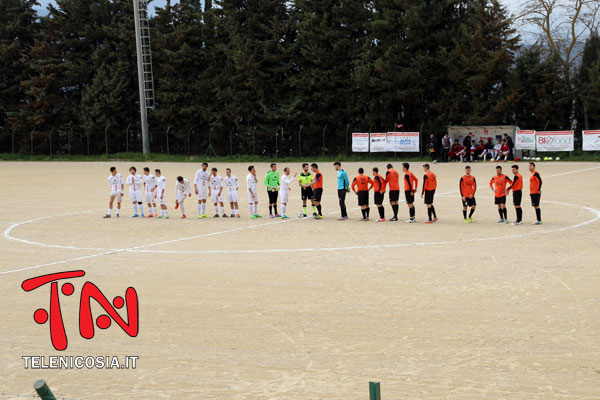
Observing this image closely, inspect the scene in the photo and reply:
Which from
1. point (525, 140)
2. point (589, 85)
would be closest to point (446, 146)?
point (525, 140)

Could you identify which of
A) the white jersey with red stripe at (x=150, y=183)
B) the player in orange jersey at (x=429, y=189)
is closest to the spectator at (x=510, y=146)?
the player in orange jersey at (x=429, y=189)

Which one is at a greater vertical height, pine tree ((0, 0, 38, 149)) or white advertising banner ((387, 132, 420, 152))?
pine tree ((0, 0, 38, 149))

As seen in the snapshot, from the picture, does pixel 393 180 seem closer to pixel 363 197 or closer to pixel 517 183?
pixel 363 197

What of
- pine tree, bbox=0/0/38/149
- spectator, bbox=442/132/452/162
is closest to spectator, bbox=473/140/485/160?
spectator, bbox=442/132/452/162

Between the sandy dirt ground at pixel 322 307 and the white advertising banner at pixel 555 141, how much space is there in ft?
78.9

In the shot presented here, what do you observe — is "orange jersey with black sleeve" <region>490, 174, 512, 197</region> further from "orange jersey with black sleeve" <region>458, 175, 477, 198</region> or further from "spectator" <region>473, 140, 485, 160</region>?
"spectator" <region>473, 140, 485, 160</region>

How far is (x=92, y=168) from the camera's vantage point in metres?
49.4

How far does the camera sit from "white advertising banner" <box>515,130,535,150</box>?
44.7 metres

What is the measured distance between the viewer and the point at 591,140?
44.8m

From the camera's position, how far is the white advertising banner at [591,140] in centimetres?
4456

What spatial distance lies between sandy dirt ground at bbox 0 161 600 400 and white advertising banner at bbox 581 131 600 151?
25.2 meters

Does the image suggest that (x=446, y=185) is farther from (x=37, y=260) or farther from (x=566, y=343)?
(x=566, y=343)

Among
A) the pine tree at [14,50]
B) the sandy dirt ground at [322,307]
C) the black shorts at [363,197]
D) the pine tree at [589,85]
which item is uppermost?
the pine tree at [14,50]

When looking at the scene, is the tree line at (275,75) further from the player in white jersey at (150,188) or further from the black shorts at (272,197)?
the player in white jersey at (150,188)
